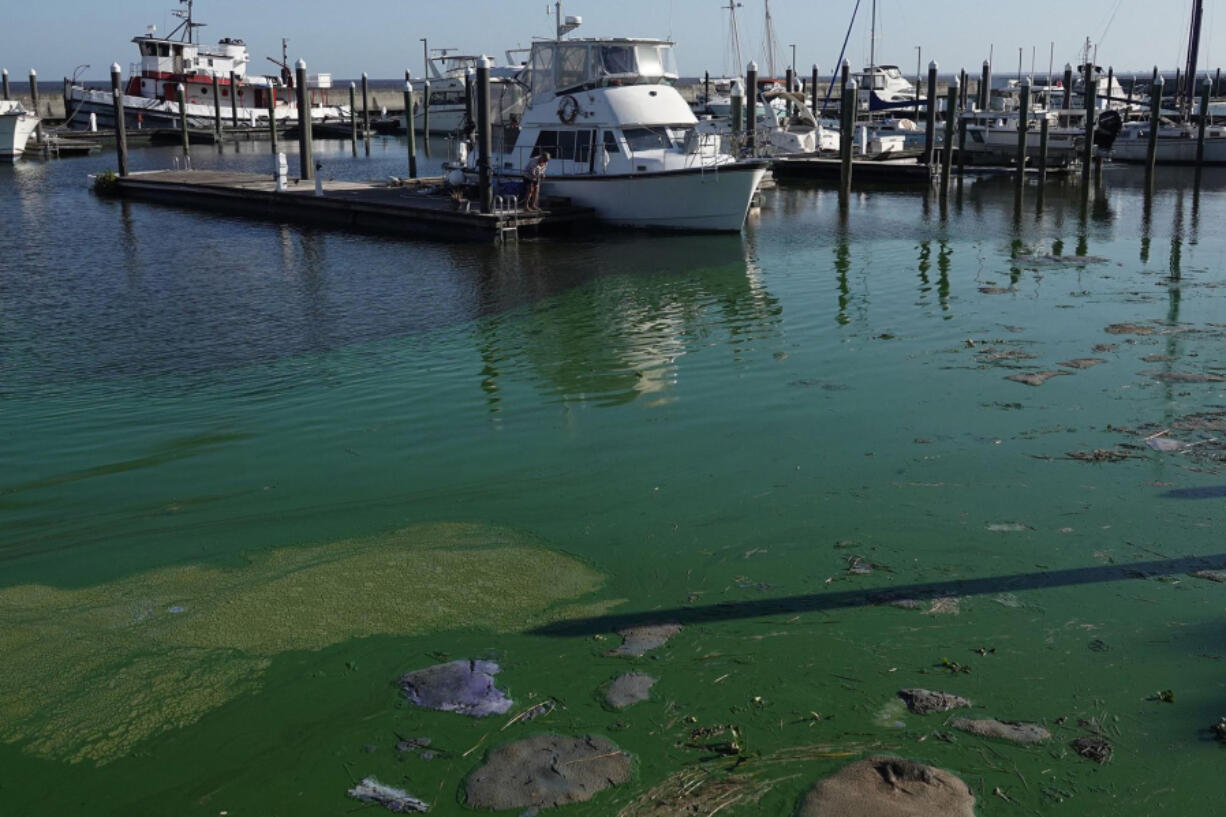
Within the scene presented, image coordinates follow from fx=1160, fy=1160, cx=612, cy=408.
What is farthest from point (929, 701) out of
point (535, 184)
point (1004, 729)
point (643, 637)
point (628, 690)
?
point (535, 184)

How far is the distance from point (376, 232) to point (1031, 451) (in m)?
18.3

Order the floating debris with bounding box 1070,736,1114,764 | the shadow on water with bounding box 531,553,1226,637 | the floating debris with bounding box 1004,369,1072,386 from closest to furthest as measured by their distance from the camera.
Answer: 1. the floating debris with bounding box 1070,736,1114,764
2. the shadow on water with bounding box 531,553,1226,637
3. the floating debris with bounding box 1004,369,1072,386

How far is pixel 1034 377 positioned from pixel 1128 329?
318cm

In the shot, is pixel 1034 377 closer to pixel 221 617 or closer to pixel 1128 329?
pixel 1128 329

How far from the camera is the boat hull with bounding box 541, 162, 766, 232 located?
78.2 ft

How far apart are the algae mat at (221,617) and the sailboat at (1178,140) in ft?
124

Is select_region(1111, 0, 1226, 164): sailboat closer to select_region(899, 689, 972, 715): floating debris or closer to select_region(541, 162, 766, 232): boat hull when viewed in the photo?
select_region(541, 162, 766, 232): boat hull

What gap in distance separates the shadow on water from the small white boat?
4472 cm

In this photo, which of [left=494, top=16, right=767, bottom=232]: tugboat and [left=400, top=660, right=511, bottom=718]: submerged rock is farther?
[left=494, top=16, right=767, bottom=232]: tugboat

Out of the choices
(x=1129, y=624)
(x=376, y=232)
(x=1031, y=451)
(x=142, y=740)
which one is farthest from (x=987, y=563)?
(x=376, y=232)

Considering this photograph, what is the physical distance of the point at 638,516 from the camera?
8.66 meters

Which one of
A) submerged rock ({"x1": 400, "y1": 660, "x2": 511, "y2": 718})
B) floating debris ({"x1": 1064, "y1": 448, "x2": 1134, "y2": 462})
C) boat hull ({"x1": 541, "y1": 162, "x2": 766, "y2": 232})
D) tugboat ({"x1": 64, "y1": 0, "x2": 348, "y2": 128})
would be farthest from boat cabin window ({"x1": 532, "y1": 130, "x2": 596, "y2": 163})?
tugboat ({"x1": 64, "y1": 0, "x2": 348, "y2": 128})

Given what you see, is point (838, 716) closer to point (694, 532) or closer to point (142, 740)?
point (694, 532)

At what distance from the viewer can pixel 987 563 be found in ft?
24.9
